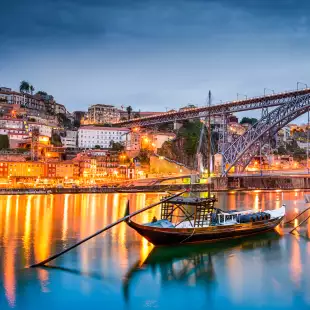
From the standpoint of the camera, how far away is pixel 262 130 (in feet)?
138

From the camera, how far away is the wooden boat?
55.7 ft

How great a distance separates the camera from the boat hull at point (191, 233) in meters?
16.8

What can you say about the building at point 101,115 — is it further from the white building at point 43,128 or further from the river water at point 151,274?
the river water at point 151,274

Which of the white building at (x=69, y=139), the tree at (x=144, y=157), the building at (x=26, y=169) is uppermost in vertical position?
the white building at (x=69, y=139)

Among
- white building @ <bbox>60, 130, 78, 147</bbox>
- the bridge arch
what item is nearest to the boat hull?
Result: the bridge arch

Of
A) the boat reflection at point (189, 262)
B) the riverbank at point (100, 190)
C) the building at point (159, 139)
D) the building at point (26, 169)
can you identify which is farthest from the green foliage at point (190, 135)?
the boat reflection at point (189, 262)

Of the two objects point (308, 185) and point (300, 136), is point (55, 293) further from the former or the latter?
point (300, 136)

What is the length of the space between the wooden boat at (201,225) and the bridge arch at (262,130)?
19783 millimetres

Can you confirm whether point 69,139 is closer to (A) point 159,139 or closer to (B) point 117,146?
(B) point 117,146

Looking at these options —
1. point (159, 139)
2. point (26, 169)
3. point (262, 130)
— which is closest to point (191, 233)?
point (262, 130)

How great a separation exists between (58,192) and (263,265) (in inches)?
1601

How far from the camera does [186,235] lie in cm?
1733

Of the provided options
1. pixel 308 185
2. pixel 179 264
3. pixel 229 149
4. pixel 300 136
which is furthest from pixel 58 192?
pixel 300 136

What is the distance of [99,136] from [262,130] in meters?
42.7
